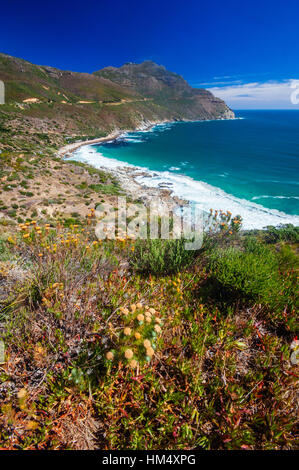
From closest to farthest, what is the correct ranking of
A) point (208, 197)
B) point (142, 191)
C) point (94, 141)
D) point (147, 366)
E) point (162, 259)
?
point (147, 366), point (162, 259), point (208, 197), point (142, 191), point (94, 141)

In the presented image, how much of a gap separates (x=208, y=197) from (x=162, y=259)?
26826mm

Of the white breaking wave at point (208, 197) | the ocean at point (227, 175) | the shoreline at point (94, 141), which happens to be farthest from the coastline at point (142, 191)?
the ocean at point (227, 175)

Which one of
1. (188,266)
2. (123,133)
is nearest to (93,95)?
(123,133)

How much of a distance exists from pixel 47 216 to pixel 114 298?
55.7 feet

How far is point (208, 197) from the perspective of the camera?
28.9m

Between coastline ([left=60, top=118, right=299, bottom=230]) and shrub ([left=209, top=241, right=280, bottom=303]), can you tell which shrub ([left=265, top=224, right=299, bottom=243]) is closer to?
coastline ([left=60, top=118, right=299, bottom=230])

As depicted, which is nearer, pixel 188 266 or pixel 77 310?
pixel 77 310

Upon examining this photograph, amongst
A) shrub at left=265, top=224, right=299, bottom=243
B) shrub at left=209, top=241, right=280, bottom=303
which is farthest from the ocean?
shrub at left=209, top=241, right=280, bottom=303

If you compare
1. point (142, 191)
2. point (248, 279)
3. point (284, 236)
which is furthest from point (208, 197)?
point (248, 279)

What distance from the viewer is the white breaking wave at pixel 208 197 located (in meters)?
22.8

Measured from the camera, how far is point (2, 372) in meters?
2.23

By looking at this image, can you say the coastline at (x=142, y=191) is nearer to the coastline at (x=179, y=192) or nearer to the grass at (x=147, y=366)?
the coastline at (x=179, y=192)

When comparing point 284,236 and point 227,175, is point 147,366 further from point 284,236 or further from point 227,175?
point 227,175
